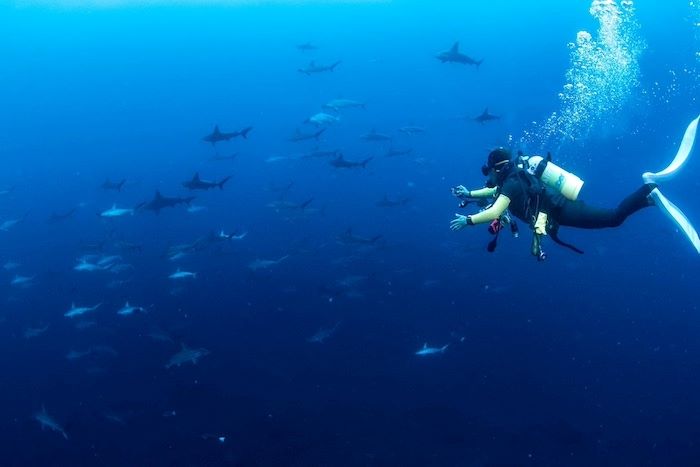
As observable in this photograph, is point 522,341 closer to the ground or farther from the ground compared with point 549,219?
closer to the ground

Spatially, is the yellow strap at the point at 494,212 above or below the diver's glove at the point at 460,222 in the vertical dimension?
above

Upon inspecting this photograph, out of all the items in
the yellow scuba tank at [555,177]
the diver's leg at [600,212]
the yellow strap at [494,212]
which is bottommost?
the diver's leg at [600,212]

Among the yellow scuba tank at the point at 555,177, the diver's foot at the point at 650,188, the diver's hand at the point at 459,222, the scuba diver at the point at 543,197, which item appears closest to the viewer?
the diver's hand at the point at 459,222

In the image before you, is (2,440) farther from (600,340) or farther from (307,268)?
(600,340)

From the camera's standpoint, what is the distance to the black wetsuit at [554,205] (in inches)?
306

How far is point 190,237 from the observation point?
24.5 meters

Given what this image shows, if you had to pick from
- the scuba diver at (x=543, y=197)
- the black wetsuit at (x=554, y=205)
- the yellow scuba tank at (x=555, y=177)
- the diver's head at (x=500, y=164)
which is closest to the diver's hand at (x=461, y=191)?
the scuba diver at (x=543, y=197)

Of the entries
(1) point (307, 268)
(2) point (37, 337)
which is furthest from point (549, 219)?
(2) point (37, 337)

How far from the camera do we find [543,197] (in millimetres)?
8039

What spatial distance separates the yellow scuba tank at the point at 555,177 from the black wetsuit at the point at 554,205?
0.38 ft

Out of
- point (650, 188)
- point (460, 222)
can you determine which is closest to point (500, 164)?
point (460, 222)

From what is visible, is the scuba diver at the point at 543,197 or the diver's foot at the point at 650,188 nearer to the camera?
the scuba diver at the point at 543,197

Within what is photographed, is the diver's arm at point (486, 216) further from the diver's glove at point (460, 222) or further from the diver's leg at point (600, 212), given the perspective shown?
the diver's leg at point (600, 212)

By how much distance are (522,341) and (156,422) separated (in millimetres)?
9621
